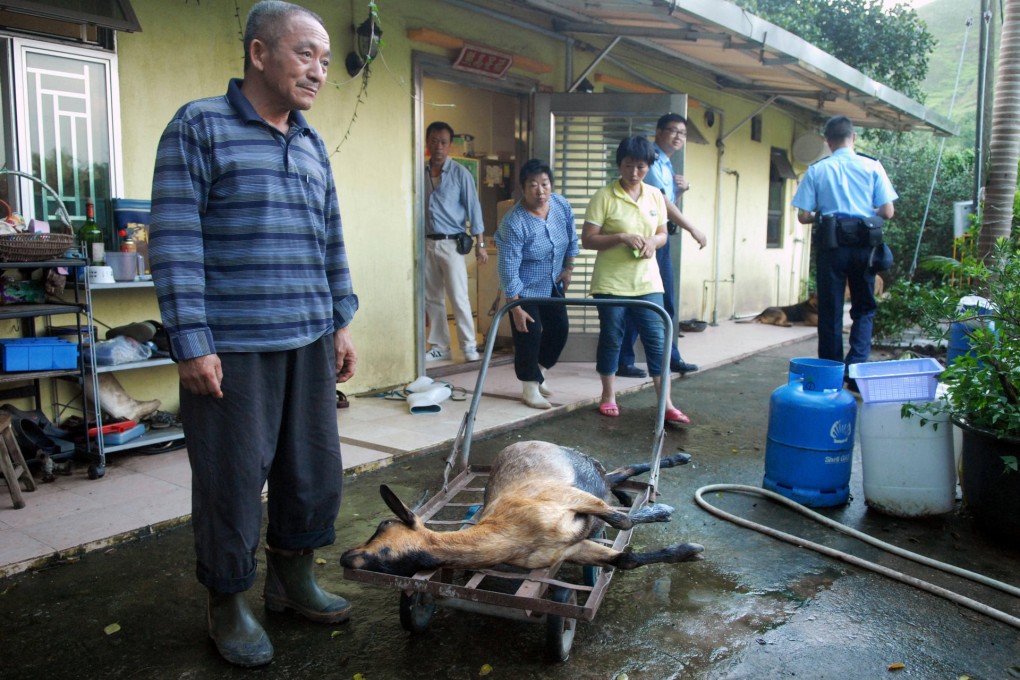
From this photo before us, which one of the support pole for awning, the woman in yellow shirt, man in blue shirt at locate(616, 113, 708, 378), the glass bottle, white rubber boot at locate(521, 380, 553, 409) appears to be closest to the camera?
the glass bottle

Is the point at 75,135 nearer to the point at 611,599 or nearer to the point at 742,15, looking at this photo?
the point at 611,599

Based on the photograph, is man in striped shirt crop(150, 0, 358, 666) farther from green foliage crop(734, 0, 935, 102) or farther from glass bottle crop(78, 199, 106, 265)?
green foliage crop(734, 0, 935, 102)

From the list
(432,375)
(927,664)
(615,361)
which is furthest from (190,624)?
(432,375)

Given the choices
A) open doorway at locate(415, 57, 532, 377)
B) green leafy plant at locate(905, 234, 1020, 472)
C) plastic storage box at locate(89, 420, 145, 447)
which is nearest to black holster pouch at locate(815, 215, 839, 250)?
green leafy plant at locate(905, 234, 1020, 472)

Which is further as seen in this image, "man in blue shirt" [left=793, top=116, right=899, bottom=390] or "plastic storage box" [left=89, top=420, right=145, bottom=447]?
"man in blue shirt" [left=793, top=116, right=899, bottom=390]

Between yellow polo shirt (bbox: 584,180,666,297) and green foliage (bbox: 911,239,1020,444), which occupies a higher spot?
yellow polo shirt (bbox: 584,180,666,297)

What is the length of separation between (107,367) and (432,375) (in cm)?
333

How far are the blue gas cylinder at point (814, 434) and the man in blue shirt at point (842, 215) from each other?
263cm

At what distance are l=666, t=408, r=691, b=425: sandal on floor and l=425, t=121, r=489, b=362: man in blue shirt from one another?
2471 millimetres

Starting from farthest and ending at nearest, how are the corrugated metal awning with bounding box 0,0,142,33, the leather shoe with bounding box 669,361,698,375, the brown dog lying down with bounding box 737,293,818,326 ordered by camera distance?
1. the brown dog lying down with bounding box 737,293,818,326
2. the leather shoe with bounding box 669,361,698,375
3. the corrugated metal awning with bounding box 0,0,142,33

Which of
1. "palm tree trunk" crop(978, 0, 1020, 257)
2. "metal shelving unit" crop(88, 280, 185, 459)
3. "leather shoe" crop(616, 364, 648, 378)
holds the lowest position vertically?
"leather shoe" crop(616, 364, 648, 378)

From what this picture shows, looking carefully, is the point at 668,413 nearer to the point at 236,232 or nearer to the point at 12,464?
the point at 236,232

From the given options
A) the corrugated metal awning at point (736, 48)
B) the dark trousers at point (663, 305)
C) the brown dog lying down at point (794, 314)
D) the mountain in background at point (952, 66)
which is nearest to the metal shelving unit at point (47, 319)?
the dark trousers at point (663, 305)

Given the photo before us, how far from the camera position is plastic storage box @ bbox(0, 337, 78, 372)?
13.4 ft
